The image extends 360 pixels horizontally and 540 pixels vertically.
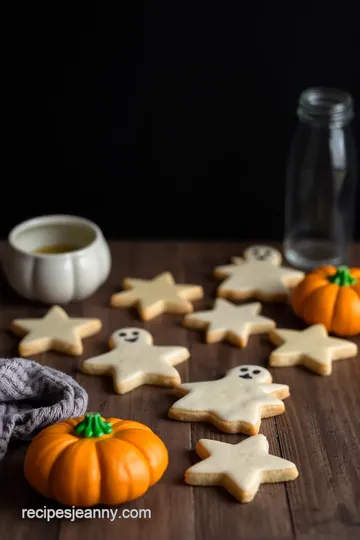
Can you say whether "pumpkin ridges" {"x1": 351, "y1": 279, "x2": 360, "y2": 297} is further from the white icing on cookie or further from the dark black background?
the dark black background

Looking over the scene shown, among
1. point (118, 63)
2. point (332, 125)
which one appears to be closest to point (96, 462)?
point (332, 125)

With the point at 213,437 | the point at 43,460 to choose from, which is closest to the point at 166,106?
the point at 213,437

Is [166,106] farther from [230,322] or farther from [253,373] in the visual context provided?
[253,373]

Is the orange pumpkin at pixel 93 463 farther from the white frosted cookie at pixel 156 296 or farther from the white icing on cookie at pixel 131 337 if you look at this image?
the white frosted cookie at pixel 156 296

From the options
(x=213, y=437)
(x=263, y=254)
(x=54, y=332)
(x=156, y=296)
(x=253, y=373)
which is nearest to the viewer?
(x=213, y=437)

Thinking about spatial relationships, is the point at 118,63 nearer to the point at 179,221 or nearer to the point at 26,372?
the point at 179,221
